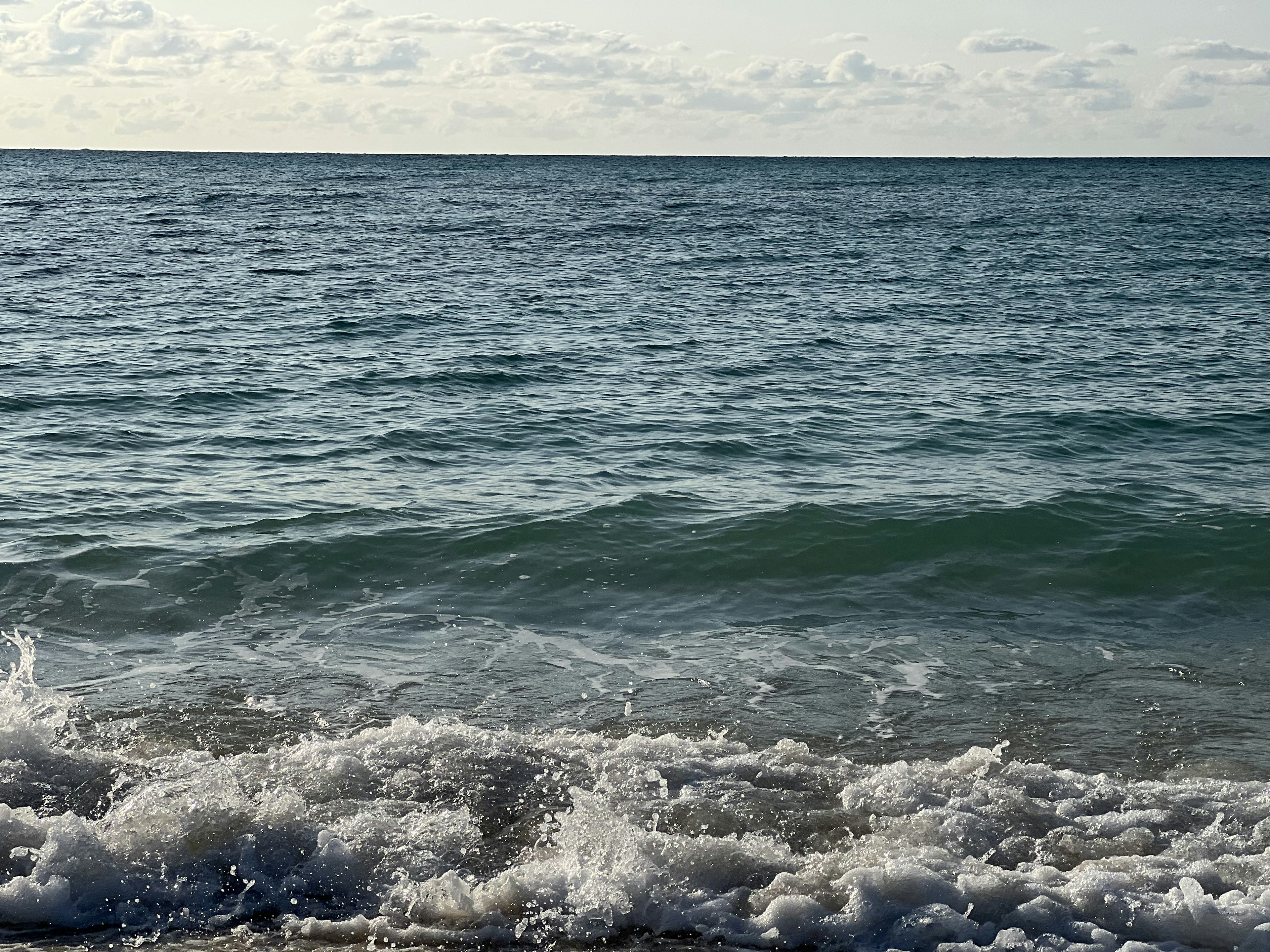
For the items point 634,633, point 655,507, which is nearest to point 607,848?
point 634,633

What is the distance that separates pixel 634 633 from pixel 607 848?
11.1ft

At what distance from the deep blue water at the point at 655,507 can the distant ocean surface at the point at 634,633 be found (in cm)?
6

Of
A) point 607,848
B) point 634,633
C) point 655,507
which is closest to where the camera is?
point 607,848

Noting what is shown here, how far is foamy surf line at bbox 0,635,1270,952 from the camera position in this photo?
5.00 metres

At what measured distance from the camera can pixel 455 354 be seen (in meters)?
20.0

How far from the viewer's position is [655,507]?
11688mm

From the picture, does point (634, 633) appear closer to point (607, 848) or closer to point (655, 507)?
point (655, 507)

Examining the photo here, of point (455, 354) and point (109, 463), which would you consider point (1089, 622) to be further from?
point (455, 354)

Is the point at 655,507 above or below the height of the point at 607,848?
above

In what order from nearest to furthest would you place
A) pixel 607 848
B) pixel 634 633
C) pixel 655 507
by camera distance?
pixel 607 848 < pixel 634 633 < pixel 655 507

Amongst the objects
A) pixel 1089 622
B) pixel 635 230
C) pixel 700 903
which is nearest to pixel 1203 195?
pixel 635 230

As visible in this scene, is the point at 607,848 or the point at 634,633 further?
the point at 634,633

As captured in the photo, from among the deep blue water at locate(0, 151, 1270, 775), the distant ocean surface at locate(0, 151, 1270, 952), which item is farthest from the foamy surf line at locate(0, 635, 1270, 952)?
the deep blue water at locate(0, 151, 1270, 775)

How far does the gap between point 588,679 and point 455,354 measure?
42.3 ft
